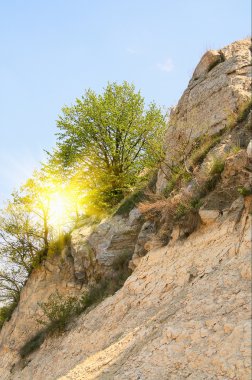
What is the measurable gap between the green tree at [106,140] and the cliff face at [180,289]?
17.6ft

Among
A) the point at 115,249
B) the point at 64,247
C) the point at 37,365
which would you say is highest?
the point at 64,247

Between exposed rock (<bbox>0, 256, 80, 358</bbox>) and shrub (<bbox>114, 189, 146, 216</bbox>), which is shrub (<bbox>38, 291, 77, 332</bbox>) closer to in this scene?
exposed rock (<bbox>0, 256, 80, 358</bbox>)

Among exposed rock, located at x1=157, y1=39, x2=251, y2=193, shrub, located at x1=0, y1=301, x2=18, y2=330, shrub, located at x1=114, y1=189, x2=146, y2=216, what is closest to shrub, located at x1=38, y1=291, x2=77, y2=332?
shrub, located at x1=114, y1=189, x2=146, y2=216

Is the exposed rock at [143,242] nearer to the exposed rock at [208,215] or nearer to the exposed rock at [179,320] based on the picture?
the exposed rock at [179,320]

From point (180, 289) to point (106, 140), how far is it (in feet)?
51.6

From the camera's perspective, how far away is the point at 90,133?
2488 cm

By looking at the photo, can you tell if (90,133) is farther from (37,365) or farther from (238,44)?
(37,365)

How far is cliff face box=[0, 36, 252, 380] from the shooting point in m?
7.13

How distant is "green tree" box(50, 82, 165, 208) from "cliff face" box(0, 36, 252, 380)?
5.35m

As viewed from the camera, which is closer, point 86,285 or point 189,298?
point 189,298

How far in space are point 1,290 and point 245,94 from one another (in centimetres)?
1871

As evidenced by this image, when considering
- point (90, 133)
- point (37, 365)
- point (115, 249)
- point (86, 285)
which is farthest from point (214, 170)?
point (90, 133)

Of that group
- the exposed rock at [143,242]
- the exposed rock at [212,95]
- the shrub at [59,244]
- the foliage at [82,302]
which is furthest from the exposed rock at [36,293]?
the exposed rock at [212,95]

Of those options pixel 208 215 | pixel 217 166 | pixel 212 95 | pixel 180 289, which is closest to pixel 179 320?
pixel 180 289
